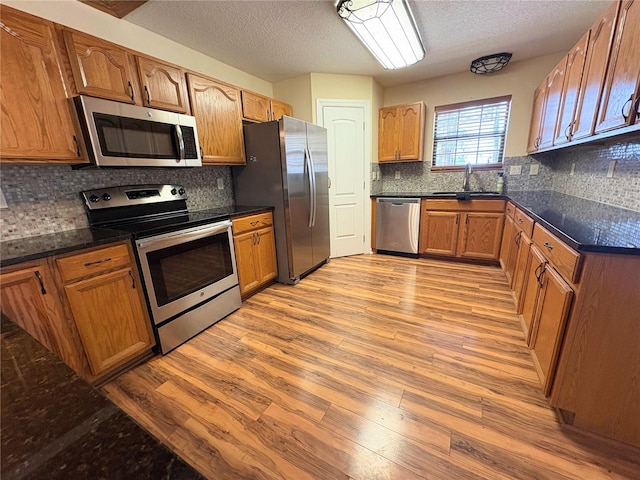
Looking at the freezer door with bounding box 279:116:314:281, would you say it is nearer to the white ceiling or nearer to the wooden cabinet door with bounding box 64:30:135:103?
the white ceiling

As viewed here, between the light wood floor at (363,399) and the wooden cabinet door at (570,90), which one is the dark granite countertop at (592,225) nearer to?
the wooden cabinet door at (570,90)

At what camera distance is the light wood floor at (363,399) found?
1.11m

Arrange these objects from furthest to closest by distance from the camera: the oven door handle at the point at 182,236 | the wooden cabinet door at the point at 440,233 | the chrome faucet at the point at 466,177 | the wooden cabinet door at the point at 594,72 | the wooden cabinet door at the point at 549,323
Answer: the chrome faucet at the point at 466,177 < the wooden cabinet door at the point at 440,233 < the oven door handle at the point at 182,236 < the wooden cabinet door at the point at 594,72 < the wooden cabinet door at the point at 549,323

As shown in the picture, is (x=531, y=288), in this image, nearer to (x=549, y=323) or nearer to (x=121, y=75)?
(x=549, y=323)

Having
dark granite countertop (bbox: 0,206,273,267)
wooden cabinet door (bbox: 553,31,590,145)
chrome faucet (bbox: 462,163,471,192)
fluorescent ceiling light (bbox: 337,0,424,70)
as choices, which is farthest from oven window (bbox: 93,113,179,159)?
chrome faucet (bbox: 462,163,471,192)

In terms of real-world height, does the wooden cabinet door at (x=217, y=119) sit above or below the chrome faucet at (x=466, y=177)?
above

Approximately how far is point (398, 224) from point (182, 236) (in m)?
2.71

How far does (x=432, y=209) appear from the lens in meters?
3.33

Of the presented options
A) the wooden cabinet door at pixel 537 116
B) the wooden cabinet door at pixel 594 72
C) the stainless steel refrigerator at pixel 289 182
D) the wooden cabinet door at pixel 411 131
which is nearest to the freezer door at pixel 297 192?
the stainless steel refrigerator at pixel 289 182

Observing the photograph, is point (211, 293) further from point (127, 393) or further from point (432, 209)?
point (432, 209)

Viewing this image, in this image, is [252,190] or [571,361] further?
[252,190]

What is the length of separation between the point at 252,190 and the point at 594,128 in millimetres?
2726

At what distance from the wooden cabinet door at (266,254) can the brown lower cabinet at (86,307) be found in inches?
43.9

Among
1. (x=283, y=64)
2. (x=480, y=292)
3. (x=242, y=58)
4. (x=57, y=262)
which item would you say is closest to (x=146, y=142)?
(x=57, y=262)
